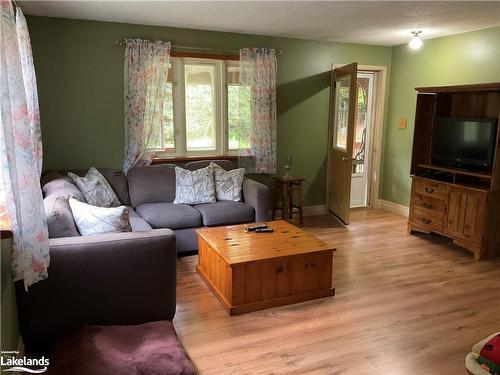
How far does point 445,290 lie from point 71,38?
4320 millimetres

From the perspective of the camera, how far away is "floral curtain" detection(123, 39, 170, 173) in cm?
455

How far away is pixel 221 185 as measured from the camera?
4.66 meters

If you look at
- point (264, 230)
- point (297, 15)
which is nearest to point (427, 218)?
point (264, 230)

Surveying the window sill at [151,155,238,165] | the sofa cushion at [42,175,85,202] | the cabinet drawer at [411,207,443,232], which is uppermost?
the window sill at [151,155,238,165]

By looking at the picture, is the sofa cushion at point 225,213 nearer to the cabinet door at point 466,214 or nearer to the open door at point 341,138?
the open door at point 341,138

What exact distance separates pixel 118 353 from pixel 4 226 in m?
0.96

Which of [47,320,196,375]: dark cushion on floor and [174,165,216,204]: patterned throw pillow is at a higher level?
[174,165,216,204]: patterned throw pillow

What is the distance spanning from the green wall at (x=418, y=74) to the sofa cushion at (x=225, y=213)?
2.61 meters

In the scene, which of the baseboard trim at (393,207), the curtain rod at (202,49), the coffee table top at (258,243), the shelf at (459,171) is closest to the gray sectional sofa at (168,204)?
the coffee table top at (258,243)

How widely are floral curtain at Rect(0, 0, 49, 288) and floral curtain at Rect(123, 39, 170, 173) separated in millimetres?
2622

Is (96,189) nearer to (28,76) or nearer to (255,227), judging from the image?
(28,76)

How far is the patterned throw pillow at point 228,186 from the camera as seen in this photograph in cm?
464

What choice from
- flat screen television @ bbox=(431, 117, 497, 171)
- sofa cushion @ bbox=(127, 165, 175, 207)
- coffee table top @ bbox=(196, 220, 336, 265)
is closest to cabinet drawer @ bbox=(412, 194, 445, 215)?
flat screen television @ bbox=(431, 117, 497, 171)

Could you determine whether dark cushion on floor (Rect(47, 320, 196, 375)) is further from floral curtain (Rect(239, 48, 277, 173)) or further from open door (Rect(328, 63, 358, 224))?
open door (Rect(328, 63, 358, 224))
